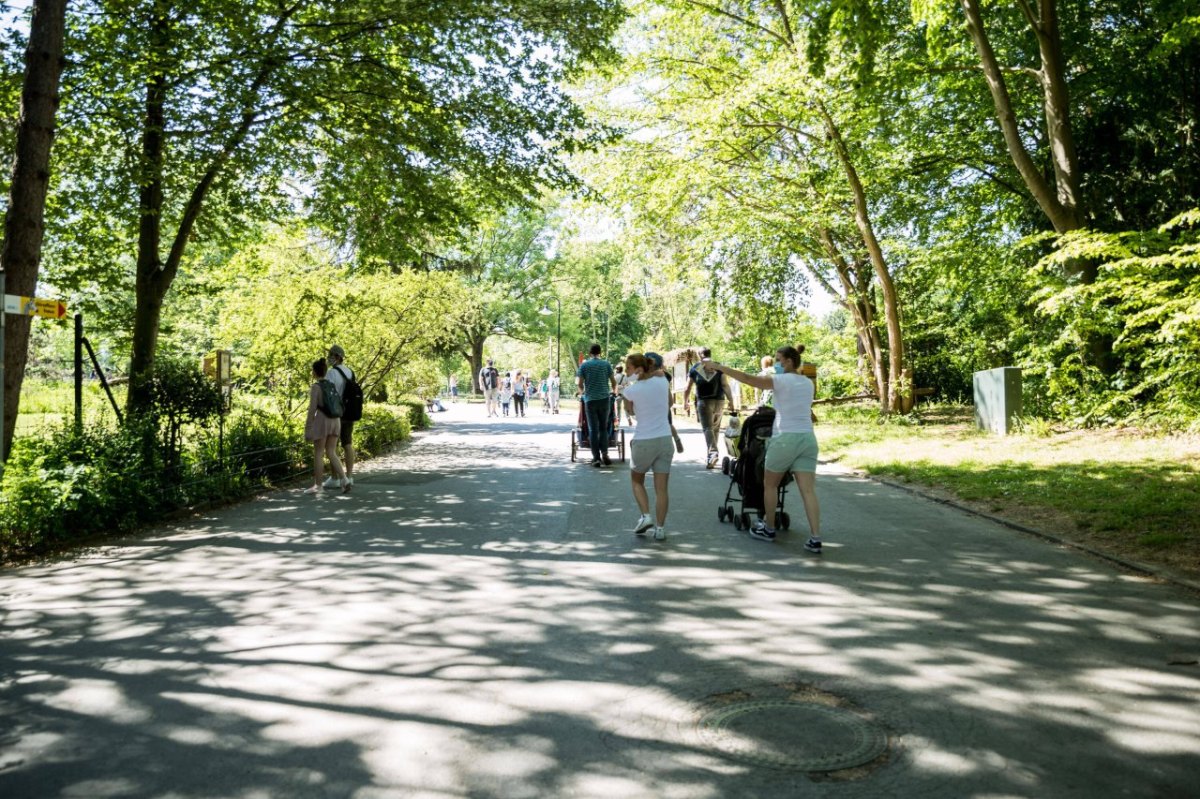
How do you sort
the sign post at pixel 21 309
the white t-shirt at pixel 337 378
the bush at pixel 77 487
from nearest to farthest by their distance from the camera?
the bush at pixel 77 487, the sign post at pixel 21 309, the white t-shirt at pixel 337 378

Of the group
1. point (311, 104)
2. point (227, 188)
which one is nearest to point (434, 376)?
point (227, 188)

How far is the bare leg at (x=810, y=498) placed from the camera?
25.6 ft

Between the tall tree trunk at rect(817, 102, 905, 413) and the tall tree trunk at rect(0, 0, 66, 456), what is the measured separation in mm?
15462

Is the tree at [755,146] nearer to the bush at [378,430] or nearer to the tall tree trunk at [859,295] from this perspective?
the tall tree trunk at [859,295]

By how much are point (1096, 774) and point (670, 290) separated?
4703cm

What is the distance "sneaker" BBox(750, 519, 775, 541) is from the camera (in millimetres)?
8359

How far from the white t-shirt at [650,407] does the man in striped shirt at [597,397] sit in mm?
5569

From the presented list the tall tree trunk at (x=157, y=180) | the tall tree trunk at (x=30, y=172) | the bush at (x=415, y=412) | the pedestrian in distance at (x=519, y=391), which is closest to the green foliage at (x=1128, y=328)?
the tall tree trunk at (x=157, y=180)

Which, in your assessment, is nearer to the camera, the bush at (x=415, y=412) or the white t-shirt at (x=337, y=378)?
the white t-shirt at (x=337, y=378)

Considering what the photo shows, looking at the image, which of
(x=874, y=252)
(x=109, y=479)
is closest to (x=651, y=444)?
(x=109, y=479)

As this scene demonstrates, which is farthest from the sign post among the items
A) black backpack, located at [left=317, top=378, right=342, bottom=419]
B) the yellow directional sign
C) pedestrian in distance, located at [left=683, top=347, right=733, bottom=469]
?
pedestrian in distance, located at [left=683, top=347, right=733, bottom=469]

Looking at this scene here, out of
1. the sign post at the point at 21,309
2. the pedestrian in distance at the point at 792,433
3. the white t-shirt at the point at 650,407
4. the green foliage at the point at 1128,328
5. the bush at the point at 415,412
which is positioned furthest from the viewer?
the bush at the point at 415,412

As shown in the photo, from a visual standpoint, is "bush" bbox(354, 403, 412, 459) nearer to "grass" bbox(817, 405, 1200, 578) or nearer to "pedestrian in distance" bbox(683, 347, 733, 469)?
"pedestrian in distance" bbox(683, 347, 733, 469)

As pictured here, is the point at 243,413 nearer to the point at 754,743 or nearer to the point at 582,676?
the point at 582,676
